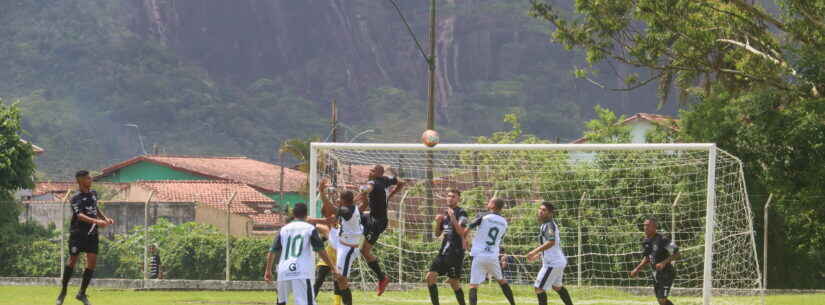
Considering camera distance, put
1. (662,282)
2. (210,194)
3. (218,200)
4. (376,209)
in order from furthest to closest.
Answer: (210,194) < (218,200) < (376,209) < (662,282)

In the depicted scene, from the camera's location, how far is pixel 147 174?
80.9 m

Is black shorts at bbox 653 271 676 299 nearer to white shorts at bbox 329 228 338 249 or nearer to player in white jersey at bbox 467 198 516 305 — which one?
player in white jersey at bbox 467 198 516 305

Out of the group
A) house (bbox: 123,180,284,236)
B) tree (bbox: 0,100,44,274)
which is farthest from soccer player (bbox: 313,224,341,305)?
house (bbox: 123,180,284,236)

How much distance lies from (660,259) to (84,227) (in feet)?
26.6

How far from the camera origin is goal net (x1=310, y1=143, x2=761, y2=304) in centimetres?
2288

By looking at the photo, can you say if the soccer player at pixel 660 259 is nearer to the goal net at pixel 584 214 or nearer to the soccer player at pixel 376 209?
the soccer player at pixel 376 209

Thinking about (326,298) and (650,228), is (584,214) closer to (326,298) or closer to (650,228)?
(326,298)

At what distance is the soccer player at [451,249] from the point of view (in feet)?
53.1

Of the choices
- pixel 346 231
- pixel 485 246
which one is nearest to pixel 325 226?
pixel 346 231

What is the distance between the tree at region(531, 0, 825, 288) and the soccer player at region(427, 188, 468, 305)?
9.54 metres

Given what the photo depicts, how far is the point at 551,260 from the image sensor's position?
15969mm

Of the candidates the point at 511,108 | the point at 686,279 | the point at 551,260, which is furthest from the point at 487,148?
the point at 511,108

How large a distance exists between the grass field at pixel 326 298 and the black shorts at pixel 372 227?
291 centimetres

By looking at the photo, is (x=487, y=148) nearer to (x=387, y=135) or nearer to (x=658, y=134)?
(x=658, y=134)
